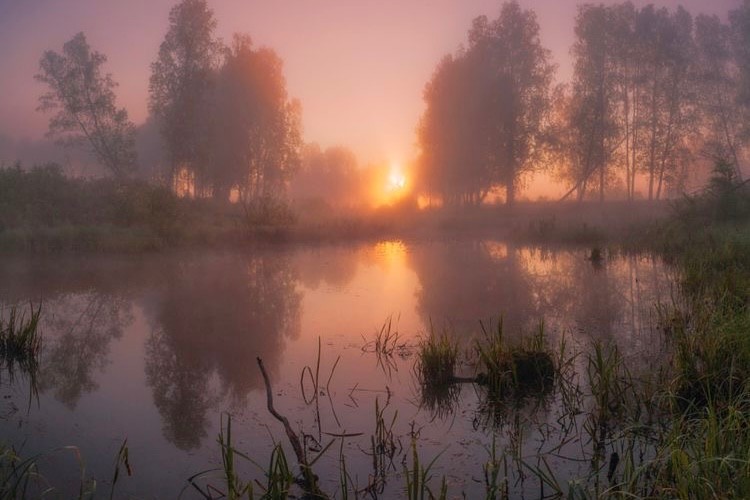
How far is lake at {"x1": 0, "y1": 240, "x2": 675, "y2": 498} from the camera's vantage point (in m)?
3.58

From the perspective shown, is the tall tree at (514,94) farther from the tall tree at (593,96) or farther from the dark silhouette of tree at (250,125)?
the dark silhouette of tree at (250,125)

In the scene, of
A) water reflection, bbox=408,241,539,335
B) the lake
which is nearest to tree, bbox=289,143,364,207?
water reflection, bbox=408,241,539,335

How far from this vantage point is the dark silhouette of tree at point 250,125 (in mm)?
28531

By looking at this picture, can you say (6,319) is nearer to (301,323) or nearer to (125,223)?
(301,323)

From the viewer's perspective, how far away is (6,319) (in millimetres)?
7457

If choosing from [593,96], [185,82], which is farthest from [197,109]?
[593,96]

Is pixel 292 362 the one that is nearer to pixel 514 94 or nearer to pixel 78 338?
pixel 78 338

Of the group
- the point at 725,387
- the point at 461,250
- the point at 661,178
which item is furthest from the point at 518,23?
the point at 725,387

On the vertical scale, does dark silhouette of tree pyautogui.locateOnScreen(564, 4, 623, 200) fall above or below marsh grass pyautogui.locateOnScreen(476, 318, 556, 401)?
above

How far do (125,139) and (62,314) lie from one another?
910 inches

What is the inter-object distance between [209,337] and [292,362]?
5.80 feet

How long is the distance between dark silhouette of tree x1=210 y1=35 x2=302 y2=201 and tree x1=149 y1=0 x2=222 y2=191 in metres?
1.75

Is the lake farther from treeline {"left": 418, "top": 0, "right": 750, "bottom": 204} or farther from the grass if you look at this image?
treeline {"left": 418, "top": 0, "right": 750, "bottom": 204}

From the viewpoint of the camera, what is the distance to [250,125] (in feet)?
95.8
